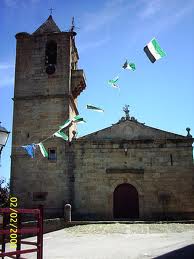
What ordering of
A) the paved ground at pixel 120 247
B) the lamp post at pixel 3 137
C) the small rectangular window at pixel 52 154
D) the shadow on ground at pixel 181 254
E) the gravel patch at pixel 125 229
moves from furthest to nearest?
the small rectangular window at pixel 52 154, the gravel patch at pixel 125 229, the paved ground at pixel 120 247, the shadow on ground at pixel 181 254, the lamp post at pixel 3 137

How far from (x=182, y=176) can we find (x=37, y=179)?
8.11 m

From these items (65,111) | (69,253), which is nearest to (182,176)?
(65,111)

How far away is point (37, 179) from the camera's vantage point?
18.8 meters

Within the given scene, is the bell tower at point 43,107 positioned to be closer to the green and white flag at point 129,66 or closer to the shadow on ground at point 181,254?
the green and white flag at point 129,66

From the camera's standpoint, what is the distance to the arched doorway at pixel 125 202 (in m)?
18.5

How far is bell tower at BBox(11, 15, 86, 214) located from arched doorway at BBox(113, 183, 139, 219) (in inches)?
108

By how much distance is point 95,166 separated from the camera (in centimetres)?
1902

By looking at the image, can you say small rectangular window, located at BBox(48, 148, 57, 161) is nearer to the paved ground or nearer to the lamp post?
the paved ground

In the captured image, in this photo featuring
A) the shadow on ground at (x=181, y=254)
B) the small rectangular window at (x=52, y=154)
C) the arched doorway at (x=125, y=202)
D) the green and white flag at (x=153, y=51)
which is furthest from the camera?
the small rectangular window at (x=52, y=154)

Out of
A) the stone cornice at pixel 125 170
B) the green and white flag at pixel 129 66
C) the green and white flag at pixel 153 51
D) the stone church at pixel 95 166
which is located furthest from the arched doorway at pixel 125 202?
the green and white flag at pixel 153 51

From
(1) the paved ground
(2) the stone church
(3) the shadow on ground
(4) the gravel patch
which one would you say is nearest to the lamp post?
(1) the paved ground

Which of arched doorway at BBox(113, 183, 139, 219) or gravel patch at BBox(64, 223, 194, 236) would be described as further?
arched doorway at BBox(113, 183, 139, 219)

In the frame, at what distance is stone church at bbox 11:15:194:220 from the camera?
1831 cm

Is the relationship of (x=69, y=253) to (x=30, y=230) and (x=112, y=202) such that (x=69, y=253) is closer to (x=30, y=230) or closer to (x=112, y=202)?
(x=30, y=230)
